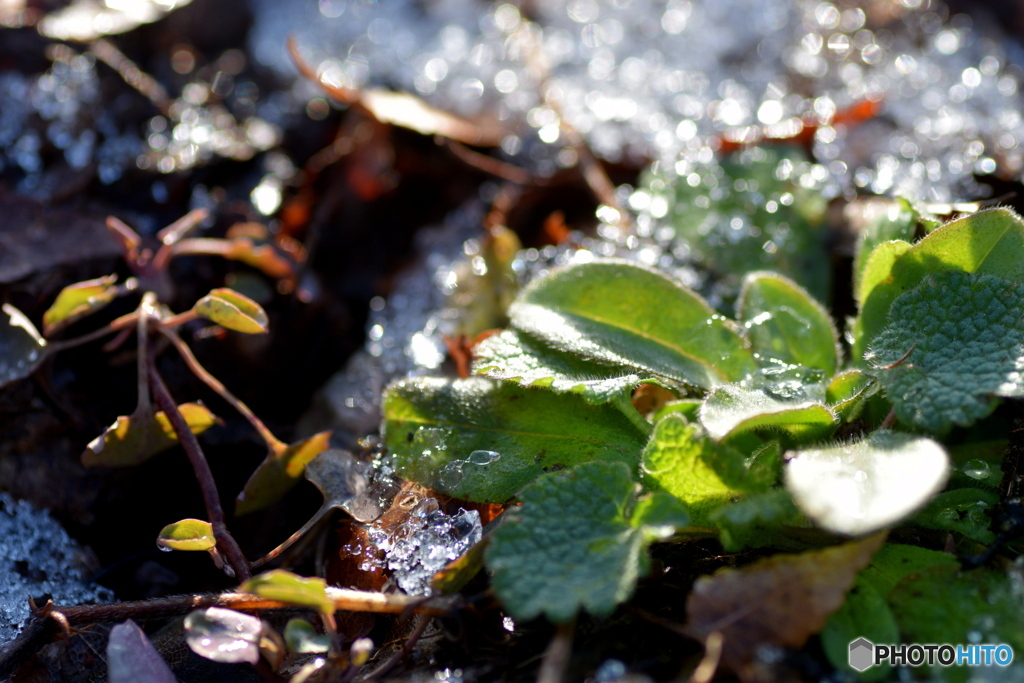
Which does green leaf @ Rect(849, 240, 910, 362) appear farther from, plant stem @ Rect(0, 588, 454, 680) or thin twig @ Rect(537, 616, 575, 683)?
plant stem @ Rect(0, 588, 454, 680)

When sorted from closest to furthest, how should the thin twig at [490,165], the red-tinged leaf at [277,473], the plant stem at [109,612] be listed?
the plant stem at [109,612] < the red-tinged leaf at [277,473] < the thin twig at [490,165]

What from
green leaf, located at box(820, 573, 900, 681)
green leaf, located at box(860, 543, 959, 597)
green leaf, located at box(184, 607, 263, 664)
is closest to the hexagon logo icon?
green leaf, located at box(820, 573, 900, 681)

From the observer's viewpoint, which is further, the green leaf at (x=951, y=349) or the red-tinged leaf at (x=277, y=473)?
the red-tinged leaf at (x=277, y=473)

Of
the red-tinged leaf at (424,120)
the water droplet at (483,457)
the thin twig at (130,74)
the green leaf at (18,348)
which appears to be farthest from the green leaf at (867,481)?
the thin twig at (130,74)

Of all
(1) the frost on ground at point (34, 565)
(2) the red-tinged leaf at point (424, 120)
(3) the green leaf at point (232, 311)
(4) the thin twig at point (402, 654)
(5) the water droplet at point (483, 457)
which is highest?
(2) the red-tinged leaf at point (424, 120)

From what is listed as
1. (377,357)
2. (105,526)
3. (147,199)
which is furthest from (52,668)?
(147,199)

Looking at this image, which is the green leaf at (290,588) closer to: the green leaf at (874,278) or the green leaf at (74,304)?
the green leaf at (74,304)

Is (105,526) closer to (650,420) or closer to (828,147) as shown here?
(650,420)
